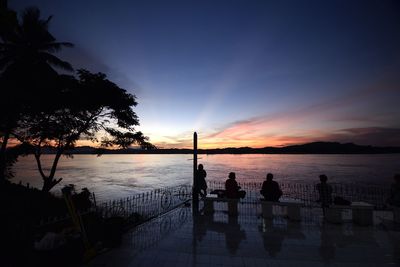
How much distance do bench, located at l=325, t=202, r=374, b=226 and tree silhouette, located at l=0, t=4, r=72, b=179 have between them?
15.3m

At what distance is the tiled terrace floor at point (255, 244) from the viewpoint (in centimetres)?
574

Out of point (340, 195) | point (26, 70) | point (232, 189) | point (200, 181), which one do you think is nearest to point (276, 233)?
point (232, 189)

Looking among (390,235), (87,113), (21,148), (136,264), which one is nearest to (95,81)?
(87,113)

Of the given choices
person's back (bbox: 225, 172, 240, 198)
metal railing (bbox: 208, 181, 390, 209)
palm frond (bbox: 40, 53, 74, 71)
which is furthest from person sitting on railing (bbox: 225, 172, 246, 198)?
palm frond (bbox: 40, 53, 74, 71)

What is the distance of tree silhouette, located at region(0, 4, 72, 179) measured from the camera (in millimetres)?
13977

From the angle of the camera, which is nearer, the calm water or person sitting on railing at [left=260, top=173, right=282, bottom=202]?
person sitting on railing at [left=260, top=173, right=282, bottom=202]

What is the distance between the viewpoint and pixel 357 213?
8820 millimetres

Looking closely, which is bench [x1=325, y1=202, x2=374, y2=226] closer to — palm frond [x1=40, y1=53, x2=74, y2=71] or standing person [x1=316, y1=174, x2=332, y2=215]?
standing person [x1=316, y1=174, x2=332, y2=215]

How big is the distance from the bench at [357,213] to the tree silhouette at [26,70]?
1535cm

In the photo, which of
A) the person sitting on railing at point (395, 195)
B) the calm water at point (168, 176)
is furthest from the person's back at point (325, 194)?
the calm water at point (168, 176)

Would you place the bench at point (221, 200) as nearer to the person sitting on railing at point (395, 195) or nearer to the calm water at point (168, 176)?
the person sitting on railing at point (395, 195)

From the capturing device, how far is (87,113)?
59.6 feet

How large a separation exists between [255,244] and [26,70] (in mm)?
19314

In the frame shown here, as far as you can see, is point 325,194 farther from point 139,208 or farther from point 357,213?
point 139,208
